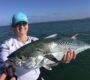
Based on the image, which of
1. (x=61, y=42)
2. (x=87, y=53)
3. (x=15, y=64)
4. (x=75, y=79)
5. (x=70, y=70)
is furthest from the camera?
(x=87, y=53)

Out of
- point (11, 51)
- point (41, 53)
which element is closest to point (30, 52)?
point (41, 53)

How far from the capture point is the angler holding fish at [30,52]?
4773 millimetres

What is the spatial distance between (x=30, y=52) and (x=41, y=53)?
22cm

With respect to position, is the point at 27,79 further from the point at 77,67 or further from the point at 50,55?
the point at 77,67

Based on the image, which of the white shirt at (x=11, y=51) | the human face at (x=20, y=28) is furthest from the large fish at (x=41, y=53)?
the human face at (x=20, y=28)

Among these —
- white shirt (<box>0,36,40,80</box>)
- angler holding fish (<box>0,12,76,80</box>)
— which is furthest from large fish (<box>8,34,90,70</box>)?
white shirt (<box>0,36,40,80</box>)

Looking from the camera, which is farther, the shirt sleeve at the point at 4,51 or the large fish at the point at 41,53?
the shirt sleeve at the point at 4,51

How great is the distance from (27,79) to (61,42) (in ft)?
3.54

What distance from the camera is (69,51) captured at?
17.3 feet

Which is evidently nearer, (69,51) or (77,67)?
(69,51)

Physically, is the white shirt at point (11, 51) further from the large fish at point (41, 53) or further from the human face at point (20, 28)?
A: the large fish at point (41, 53)

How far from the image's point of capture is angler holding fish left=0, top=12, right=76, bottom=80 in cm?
477

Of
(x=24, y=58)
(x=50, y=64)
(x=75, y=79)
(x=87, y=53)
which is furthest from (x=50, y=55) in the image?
(x=87, y=53)

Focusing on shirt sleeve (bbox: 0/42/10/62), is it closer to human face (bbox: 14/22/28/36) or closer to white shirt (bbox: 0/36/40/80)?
white shirt (bbox: 0/36/40/80)
